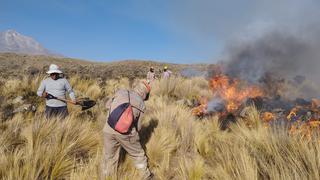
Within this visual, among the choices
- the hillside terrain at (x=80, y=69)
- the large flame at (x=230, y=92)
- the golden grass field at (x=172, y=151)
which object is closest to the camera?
the golden grass field at (x=172, y=151)

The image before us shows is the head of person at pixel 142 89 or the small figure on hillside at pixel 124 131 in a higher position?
the head of person at pixel 142 89

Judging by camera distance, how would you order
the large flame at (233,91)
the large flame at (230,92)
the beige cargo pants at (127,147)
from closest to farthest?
the beige cargo pants at (127,147) → the large flame at (230,92) → the large flame at (233,91)

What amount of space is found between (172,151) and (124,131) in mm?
1809

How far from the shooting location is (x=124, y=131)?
196 inches

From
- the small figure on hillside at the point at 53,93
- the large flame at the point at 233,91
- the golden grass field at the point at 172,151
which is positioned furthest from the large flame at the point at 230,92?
the small figure on hillside at the point at 53,93

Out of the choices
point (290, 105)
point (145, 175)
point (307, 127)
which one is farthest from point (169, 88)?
point (145, 175)

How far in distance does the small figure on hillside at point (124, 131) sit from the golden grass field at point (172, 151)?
0.19 m

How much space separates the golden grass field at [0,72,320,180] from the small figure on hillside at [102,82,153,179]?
0.19m

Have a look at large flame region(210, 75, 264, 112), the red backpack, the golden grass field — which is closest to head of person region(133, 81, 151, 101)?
the red backpack

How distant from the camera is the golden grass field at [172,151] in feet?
13.5

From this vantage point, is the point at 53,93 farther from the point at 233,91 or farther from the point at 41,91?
the point at 233,91

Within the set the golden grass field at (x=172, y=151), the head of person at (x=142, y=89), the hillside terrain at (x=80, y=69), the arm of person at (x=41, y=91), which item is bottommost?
the hillside terrain at (x=80, y=69)

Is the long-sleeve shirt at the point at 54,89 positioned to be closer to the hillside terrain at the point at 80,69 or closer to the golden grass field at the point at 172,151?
the golden grass field at the point at 172,151

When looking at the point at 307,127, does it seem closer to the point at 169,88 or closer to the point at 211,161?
the point at 211,161
